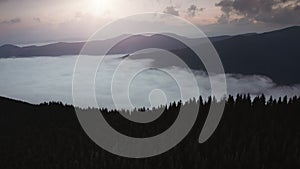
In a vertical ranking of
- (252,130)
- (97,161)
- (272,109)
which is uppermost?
(272,109)

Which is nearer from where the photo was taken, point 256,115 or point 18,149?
point 256,115

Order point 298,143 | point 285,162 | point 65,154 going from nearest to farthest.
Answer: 1. point 285,162
2. point 298,143
3. point 65,154

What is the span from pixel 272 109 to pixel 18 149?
5572 inches

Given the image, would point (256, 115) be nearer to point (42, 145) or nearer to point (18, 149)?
point (42, 145)

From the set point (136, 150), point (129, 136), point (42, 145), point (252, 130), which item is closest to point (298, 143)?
point (252, 130)

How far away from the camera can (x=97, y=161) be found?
6432 inches

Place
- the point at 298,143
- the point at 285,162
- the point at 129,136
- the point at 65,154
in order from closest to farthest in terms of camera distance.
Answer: the point at 285,162, the point at 298,143, the point at 65,154, the point at 129,136

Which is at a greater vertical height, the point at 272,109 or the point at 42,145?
the point at 272,109

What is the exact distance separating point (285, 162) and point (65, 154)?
105 metres

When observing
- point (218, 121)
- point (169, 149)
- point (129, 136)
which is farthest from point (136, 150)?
point (218, 121)

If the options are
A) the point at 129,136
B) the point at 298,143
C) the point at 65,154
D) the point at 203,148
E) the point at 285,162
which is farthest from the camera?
the point at 129,136

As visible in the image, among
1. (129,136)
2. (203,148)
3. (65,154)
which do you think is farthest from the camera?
(129,136)

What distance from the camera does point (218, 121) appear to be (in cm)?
18462

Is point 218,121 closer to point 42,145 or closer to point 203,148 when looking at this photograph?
point 203,148
